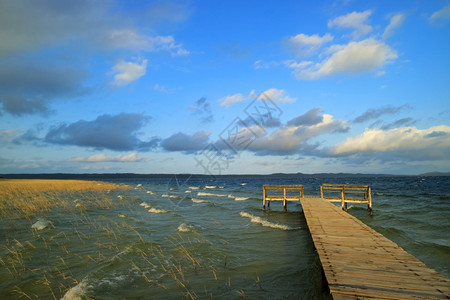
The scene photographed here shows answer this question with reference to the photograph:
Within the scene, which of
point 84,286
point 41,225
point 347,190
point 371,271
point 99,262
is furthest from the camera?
point 347,190

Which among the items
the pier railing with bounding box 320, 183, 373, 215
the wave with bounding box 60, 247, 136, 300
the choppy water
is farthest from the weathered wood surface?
the pier railing with bounding box 320, 183, 373, 215

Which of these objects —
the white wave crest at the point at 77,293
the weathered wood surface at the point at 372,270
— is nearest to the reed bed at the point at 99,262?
the white wave crest at the point at 77,293

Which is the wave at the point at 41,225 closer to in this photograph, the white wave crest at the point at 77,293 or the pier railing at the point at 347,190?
the white wave crest at the point at 77,293

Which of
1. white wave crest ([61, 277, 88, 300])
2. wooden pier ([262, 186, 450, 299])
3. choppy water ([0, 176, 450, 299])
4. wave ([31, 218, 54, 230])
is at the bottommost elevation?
choppy water ([0, 176, 450, 299])

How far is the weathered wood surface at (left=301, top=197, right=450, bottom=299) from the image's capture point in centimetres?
437

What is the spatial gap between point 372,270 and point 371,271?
0.25 ft

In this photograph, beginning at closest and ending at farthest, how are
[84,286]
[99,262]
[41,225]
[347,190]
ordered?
[84,286] < [99,262] < [41,225] < [347,190]

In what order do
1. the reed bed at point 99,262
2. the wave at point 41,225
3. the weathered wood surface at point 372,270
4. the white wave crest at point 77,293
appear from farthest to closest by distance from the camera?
the wave at point 41,225, the reed bed at point 99,262, the white wave crest at point 77,293, the weathered wood surface at point 372,270

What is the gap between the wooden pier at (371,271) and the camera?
4371mm

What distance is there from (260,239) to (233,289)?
549 cm

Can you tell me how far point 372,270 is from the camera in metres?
5.41

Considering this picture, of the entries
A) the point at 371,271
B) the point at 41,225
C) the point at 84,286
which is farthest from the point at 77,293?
the point at 41,225

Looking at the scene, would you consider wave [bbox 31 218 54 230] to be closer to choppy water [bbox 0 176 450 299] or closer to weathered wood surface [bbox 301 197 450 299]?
choppy water [bbox 0 176 450 299]

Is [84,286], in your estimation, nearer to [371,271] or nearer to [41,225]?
[371,271]
